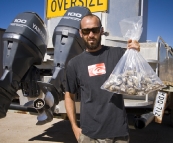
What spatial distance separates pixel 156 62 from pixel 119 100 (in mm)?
1829

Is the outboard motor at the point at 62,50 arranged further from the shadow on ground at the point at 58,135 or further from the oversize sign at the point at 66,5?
the shadow on ground at the point at 58,135

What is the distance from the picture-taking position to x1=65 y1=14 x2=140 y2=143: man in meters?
1.55

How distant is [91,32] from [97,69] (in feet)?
0.90

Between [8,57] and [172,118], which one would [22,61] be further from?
[172,118]

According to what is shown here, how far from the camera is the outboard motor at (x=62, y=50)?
2539 millimetres

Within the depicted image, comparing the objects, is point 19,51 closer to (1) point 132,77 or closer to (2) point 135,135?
(1) point 132,77

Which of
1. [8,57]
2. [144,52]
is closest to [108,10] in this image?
[144,52]

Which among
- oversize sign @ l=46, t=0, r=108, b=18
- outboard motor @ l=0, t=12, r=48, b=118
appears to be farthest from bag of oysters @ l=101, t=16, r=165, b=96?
oversize sign @ l=46, t=0, r=108, b=18

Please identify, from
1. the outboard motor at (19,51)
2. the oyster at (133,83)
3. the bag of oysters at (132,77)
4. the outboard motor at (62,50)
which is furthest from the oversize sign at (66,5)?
the oyster at (133,83)

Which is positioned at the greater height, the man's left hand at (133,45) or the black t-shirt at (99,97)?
the man's left hand at (133,45)

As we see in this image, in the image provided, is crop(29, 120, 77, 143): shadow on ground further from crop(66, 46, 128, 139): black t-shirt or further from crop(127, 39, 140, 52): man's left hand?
crop(127, 39, 140, 52): man's left hand

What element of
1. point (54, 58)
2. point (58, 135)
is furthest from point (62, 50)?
point (58, 135)

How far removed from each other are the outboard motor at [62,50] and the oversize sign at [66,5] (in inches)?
31.5

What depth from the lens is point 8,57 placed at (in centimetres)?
265
